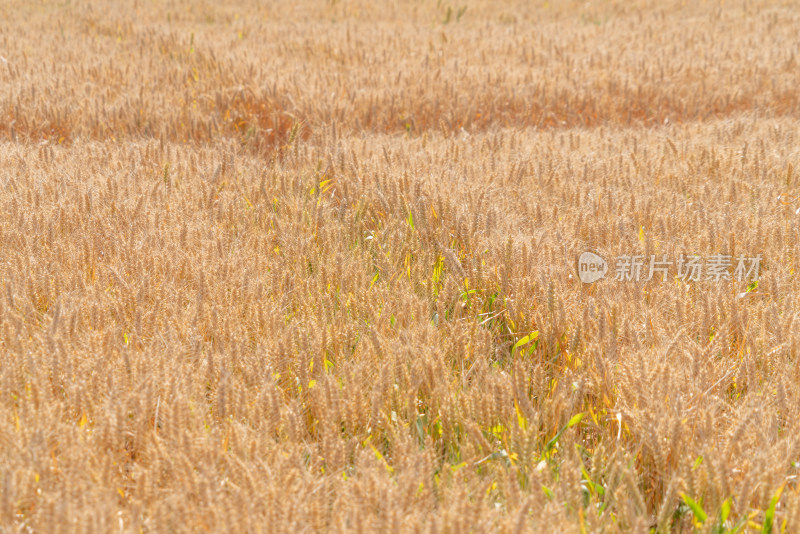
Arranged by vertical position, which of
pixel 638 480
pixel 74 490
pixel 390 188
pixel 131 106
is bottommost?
pixel 638 480

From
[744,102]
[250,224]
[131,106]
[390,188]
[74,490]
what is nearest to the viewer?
[74,490]

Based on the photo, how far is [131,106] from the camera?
Result: 16.7ft

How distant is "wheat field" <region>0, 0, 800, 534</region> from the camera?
1.20 m

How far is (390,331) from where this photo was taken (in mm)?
1927

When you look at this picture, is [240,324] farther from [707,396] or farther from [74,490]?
[707,396]

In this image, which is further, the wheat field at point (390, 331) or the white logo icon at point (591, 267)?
the white logo icon at point (591, 267)

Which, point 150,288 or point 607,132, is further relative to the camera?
point 607,132

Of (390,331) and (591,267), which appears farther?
(591,267)

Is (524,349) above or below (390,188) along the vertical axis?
below

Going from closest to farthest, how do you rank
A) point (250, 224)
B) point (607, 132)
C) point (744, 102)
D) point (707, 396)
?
1. point (707, 396)
2. point (250, 224)
3. point (607, 132)
4. point (744, 102)

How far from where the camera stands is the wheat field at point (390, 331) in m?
1.20

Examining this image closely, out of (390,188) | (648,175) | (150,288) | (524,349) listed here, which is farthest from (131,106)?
(524,349)

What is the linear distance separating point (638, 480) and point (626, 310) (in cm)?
76

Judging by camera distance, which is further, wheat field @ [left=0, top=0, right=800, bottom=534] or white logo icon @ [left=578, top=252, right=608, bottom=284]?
white logo icon @ [left=578, top=252, right=608, bottom=284]
